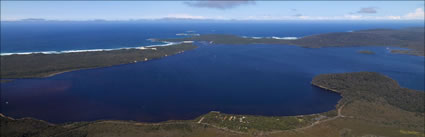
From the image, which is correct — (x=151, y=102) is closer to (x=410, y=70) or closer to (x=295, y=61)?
(x=295, y=61)

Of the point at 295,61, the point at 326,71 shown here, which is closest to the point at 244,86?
the point at 326,71

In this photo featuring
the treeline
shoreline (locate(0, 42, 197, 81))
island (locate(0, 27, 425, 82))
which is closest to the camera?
the treeline

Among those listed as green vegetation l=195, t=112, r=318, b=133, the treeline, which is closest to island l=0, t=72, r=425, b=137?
green vegetation l=195, t=112, r=318, b=133

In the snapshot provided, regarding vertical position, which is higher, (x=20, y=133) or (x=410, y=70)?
(x=410, y=70)

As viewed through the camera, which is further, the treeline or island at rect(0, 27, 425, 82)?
island at rect(0, 27, 425, 82)

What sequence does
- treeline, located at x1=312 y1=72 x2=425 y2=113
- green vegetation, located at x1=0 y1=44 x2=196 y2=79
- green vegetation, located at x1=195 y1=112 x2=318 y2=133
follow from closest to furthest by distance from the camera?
1. green vegetation, located at x1=195 y1=112 x2=318 y2=133
2. treeline, located at x1=312 y1=72 x2=425 y2=113
3. green vegetation, located at x1=0 y1=44 x2=196 y2=79

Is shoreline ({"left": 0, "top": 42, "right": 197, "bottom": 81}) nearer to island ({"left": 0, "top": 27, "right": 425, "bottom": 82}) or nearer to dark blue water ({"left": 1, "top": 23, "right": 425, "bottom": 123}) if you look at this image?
island ({"left": 0, "top": 27, "right": 425, "bottom": 82})

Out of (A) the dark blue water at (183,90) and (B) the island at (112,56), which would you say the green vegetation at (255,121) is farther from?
(B) the island at (112,56)
